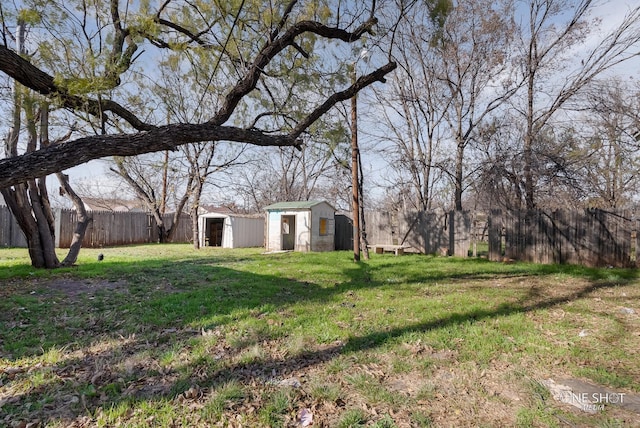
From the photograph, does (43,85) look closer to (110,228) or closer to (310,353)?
(310,353)

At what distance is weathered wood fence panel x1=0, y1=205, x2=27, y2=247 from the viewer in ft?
43.5

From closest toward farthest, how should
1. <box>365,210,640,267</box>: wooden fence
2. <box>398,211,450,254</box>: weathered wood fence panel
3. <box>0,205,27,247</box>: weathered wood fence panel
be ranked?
<box>365,210,640,267</box>: wooden fence → <box>398,211,450,254</box>: weathered wood fence panel → <box>0,205,27,247</box>: weathered wood fence panel

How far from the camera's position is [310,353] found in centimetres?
313

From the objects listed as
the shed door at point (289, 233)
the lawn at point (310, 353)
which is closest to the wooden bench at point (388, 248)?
the shed door at point (289, 233)

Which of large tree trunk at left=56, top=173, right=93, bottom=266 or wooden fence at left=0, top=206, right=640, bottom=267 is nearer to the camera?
large tree trunk at left=56, top=173, right=93, bottom=266

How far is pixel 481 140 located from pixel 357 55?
22.4 ft

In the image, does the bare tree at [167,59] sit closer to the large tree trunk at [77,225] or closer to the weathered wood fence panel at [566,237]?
the large tree trunk at [77,225]

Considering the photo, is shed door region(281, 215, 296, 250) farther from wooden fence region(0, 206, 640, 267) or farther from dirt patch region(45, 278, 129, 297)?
dirt patch region(45, 278, 129, 297)

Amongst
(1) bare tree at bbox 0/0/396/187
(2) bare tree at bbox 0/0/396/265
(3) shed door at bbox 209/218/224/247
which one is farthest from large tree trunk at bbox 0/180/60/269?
(3) shed door at bbox 209/218/224/247

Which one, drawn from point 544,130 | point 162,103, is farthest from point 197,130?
point 544,130

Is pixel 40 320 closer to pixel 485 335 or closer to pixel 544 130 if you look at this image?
pixel 485 335

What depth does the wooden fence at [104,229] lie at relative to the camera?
13.4 meters

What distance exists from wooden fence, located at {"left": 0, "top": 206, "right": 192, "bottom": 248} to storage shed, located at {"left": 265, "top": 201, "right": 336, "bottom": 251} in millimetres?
6732

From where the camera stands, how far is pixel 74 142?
3.38m
